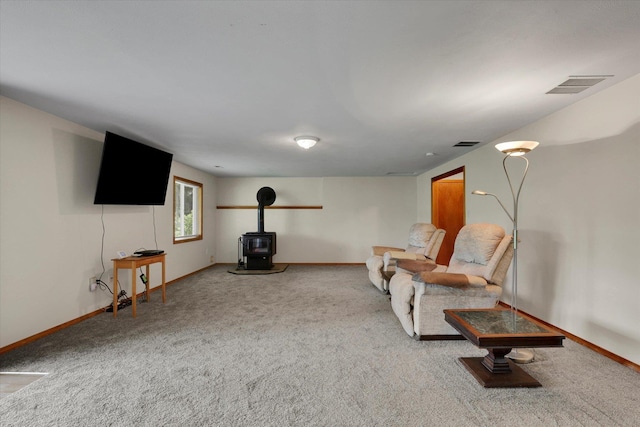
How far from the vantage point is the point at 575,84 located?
2215 millimetres

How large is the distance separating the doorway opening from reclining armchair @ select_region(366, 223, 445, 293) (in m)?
1.70

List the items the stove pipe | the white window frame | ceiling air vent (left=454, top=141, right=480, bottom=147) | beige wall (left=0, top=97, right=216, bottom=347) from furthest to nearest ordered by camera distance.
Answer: the stove pipe < the white window frame < ceiling air vent (left=454, top=141, right=480, bottom=147) < beige wall (left=0, top=97, right=216, bottom=347)

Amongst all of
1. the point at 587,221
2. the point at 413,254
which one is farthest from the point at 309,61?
the point at 413,254

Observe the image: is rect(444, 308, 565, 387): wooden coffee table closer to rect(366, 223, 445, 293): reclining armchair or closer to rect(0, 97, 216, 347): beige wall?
rect(366, 223, 445, 293): reclining armchair

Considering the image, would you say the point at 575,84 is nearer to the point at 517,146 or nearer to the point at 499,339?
the point at 517,146

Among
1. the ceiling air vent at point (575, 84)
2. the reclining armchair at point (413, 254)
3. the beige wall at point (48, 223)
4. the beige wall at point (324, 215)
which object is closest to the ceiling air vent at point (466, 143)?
the reclining armchair at point (413, 254)

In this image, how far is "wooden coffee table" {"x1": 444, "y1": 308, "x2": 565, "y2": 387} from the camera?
6.02 feet

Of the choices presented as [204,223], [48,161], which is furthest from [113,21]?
[204,223]

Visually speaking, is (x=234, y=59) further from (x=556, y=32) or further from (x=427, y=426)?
(x=427, y=426)

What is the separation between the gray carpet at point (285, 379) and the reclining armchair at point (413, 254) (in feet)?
3.06

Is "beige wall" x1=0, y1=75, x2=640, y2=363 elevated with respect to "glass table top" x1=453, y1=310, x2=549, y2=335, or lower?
elevated

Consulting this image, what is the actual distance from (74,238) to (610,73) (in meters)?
4.99

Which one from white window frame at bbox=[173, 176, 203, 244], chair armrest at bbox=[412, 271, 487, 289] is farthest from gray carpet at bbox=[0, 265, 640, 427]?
white window frame at bbox=[173, 176, 203, 244]

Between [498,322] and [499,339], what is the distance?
312 mm
